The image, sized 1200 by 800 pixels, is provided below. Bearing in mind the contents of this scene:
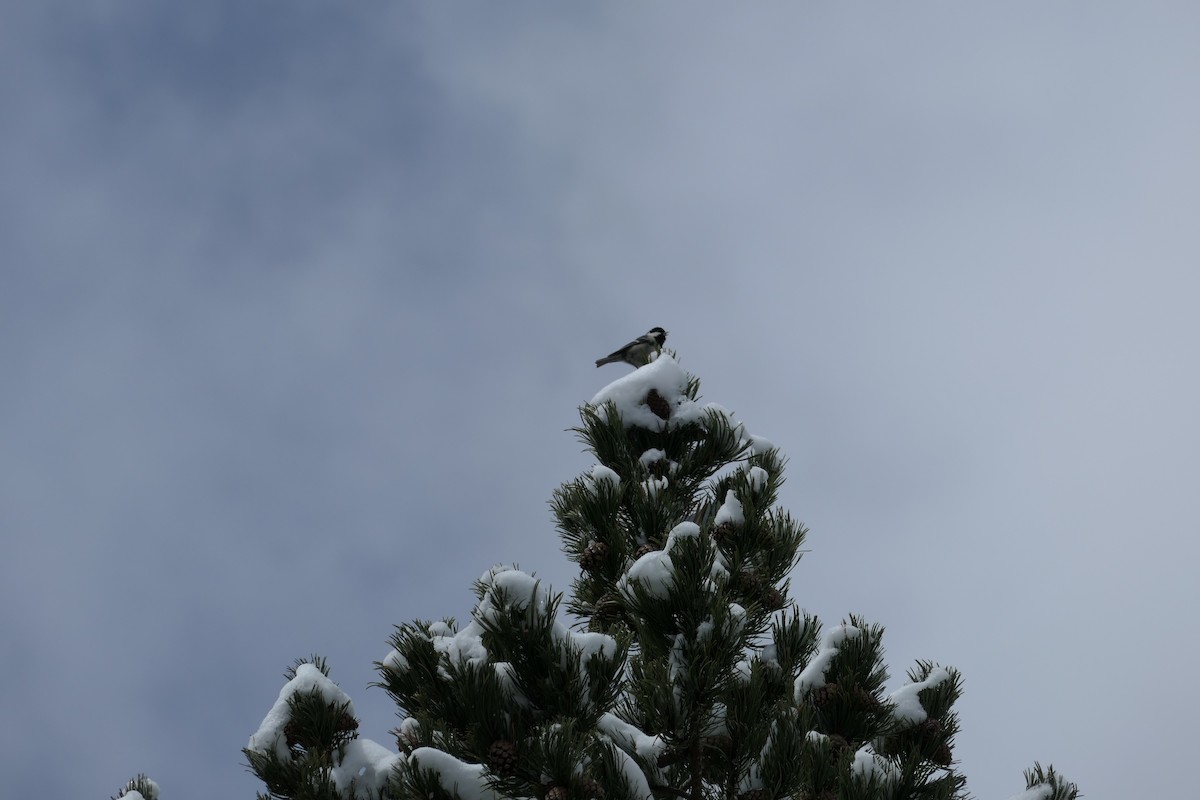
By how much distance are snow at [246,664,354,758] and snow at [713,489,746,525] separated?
2.36m

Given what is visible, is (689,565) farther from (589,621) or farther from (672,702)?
(589,621)

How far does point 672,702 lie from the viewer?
4.98m

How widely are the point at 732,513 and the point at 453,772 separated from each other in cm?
236

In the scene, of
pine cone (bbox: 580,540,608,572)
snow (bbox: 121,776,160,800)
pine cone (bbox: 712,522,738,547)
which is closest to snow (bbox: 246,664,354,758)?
snow (bbox: 121,776,160,800)

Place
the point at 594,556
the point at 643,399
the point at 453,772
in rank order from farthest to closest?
1. the point at 643,399
2. the point at 594,556
3. the point at 453,772

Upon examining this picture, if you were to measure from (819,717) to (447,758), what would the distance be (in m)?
2.23

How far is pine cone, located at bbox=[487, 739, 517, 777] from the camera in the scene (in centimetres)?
459

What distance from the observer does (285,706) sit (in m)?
5.31

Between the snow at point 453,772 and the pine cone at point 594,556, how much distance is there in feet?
5.56

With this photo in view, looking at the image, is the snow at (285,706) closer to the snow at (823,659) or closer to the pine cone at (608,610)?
the pine cone at (608,610)

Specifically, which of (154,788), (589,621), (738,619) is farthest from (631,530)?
(154,788)

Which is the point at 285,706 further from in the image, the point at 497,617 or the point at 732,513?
the point at 732,513

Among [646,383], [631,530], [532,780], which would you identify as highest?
[646,383]

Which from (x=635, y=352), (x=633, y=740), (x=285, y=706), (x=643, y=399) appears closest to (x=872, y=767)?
(x=633, y=740)
